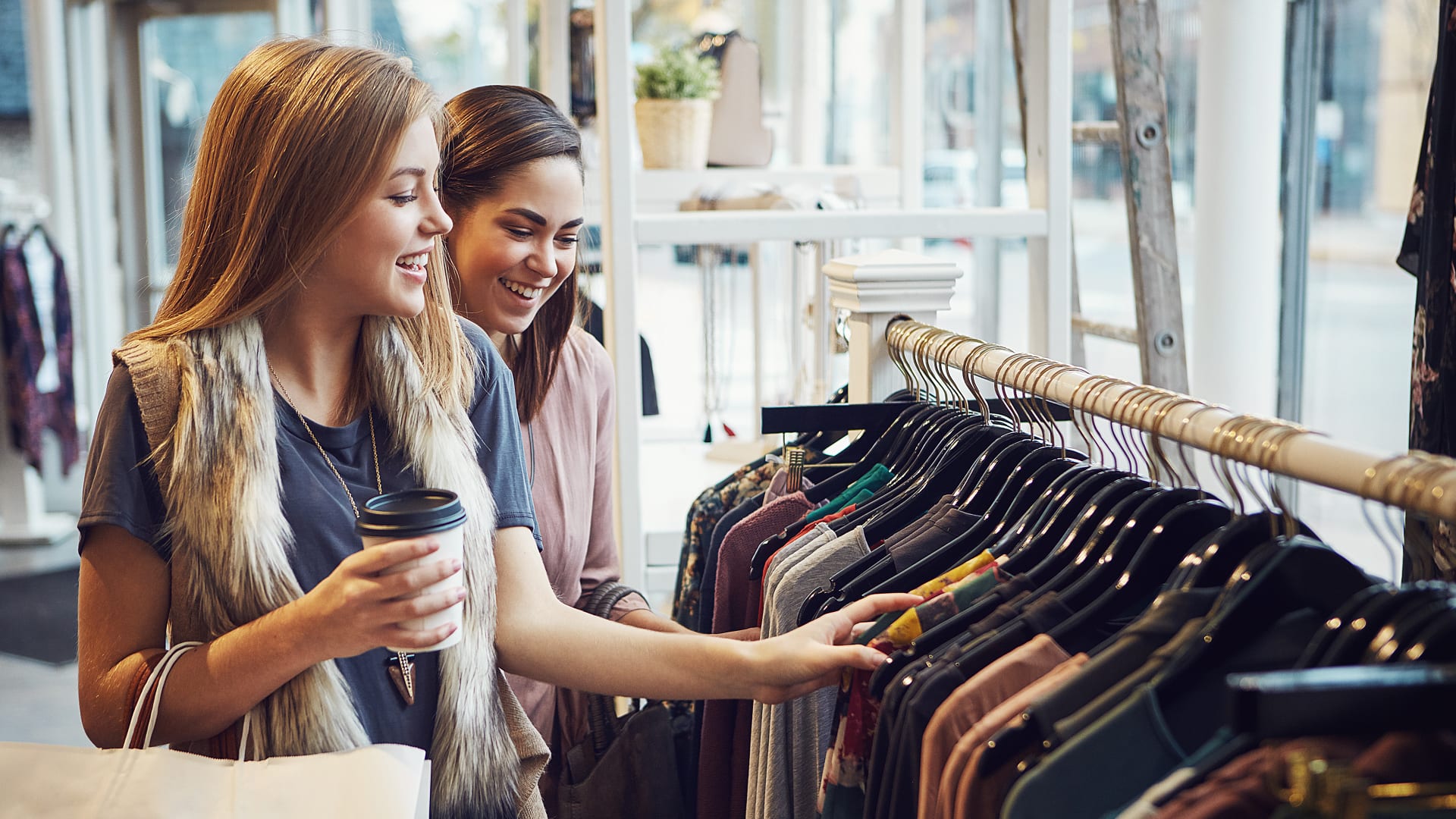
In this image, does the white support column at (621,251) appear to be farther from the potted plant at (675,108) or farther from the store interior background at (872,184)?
the potted plant at (675,108)

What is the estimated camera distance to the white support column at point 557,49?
4133 mm

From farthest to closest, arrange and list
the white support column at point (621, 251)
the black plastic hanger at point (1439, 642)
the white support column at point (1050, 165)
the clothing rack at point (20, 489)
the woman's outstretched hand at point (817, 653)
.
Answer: the clothing rack at point (20, 489)
the white support column at point (1050, 165)
the white support column at point (621, 251)
the woman's outstretched hand at point (817, 653)
the black plastic hanger at point (1439, 642)

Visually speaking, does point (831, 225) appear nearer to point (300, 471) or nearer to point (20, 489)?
point (300, 471)

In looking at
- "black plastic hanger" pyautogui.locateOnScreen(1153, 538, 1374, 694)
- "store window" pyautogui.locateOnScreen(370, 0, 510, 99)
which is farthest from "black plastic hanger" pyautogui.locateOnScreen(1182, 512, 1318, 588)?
"store window" pyautogui.locateOnScreen(370, 0, 510, 99)

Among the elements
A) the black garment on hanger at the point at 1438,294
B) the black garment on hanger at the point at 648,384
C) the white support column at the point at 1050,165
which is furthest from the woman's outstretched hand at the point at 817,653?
the black garment on hanger at the point at 648,384

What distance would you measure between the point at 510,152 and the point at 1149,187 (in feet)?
4.73

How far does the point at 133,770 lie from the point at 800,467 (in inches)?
35.1

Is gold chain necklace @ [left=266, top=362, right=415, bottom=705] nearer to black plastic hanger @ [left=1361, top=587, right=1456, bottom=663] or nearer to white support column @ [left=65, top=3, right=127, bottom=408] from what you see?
black plastic hanger @ [left=1361, top=587, right=1456, bottom=663]

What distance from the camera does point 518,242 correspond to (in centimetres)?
177

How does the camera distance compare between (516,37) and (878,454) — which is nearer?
(878,454)

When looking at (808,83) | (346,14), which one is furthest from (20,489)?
(808,83)

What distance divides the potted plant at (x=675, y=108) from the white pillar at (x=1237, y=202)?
1.22 m

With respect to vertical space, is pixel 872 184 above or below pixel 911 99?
below

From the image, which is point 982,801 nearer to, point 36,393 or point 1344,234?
point 1344,234
